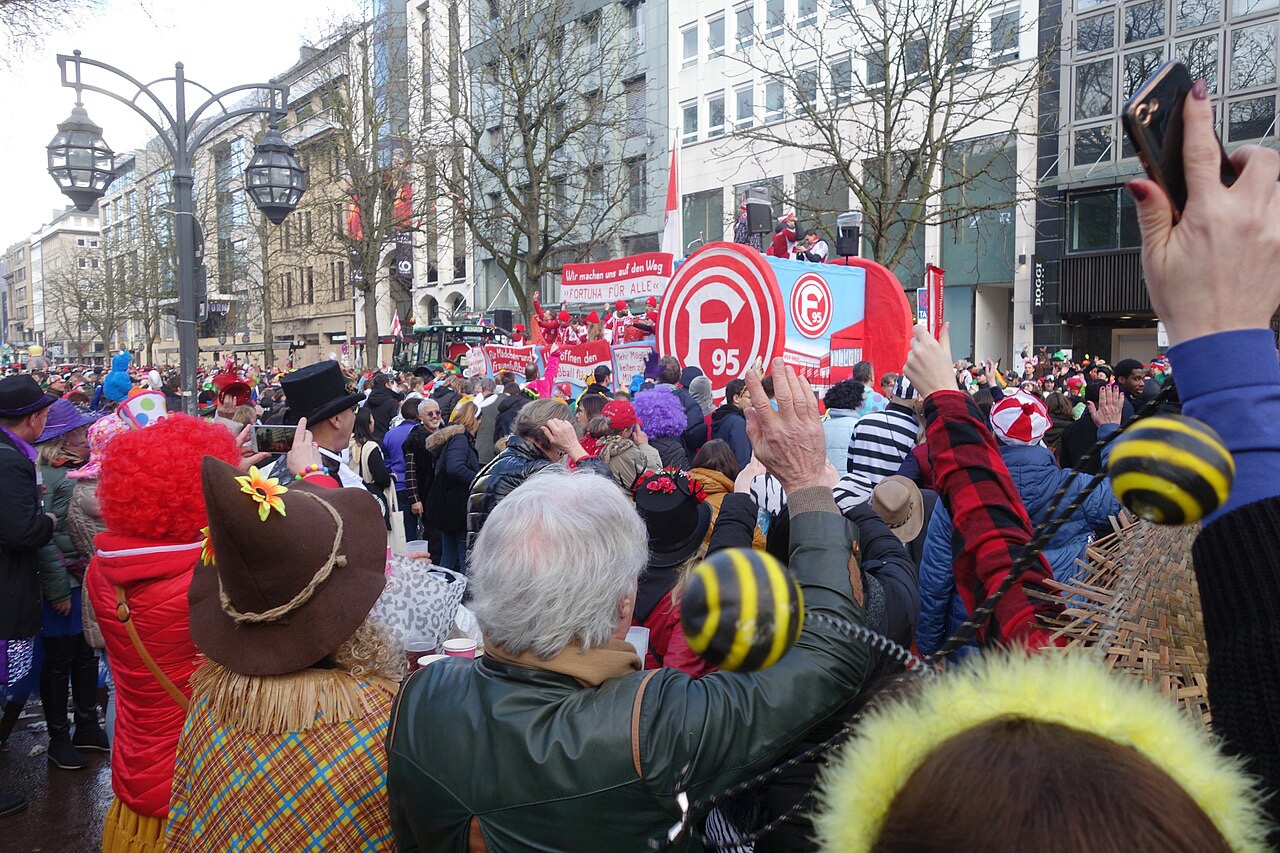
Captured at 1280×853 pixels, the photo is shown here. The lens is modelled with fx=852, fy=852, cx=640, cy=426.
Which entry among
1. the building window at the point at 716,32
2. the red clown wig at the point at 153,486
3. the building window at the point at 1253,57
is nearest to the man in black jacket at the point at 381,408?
the red clown wig at the point at 153,486

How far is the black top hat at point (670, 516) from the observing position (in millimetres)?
3080

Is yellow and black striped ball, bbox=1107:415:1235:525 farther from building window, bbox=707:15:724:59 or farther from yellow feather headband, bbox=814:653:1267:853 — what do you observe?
building window, bbox=707:15:724:59

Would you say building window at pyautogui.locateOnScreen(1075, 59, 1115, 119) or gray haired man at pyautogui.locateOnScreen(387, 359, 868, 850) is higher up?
building window at pyautogui.locateOnScreen(1075, 59, 1115, 119)

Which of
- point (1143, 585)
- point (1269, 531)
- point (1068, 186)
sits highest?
point (1068, 186)

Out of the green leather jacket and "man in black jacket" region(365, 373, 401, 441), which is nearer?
the green leather jacket

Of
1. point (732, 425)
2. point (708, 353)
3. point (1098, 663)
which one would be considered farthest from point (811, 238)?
point (1098, 663)

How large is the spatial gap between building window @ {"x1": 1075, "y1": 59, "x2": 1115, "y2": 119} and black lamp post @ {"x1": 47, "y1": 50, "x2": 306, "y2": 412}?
21.1 m

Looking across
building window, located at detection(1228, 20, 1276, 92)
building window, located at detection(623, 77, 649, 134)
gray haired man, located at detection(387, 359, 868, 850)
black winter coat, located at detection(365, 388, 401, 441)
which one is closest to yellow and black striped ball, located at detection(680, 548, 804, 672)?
gray haired man, located at detection(387, 359, 868, 850)

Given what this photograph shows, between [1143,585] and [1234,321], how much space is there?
0.34 metres

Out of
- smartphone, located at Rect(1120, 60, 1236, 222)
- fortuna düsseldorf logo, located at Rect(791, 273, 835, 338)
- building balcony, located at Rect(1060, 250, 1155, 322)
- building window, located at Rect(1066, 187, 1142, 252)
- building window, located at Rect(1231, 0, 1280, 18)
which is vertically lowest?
smartphone, located at Rect(1120, 60, 1236, 222)

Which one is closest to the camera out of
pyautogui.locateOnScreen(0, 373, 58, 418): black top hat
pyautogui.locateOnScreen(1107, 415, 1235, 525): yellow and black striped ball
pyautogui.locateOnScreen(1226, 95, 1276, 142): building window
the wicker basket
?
pyautogui.locateOnScreen(1107, 415, 1235, 525): yellow and black striped ball

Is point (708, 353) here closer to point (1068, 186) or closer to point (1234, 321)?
point (1234, 321)

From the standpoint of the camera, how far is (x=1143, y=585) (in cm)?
106

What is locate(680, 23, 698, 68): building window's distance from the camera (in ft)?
100
